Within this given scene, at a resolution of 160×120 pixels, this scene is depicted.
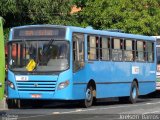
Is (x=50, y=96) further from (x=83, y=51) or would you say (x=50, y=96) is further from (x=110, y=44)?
(x=110, y=44)

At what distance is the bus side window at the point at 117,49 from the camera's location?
24.5m

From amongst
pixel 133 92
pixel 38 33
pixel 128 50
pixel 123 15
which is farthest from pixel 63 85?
pixel 123 15

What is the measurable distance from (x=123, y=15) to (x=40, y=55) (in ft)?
62.4

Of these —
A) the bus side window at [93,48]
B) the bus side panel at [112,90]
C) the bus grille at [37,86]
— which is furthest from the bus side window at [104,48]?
the bus grille at [37,86]

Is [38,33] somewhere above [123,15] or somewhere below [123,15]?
below

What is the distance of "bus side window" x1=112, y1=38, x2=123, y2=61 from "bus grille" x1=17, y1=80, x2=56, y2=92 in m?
4.36

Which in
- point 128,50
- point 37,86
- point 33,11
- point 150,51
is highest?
point 33,11

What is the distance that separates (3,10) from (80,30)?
Result: 9660mm

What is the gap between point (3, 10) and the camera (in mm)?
30531

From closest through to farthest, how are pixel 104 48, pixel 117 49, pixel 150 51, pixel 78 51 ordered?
pixel 78 51 < pixel 104 48 < pixel 117 49 < pixel 150 51

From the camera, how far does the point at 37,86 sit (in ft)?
69.2

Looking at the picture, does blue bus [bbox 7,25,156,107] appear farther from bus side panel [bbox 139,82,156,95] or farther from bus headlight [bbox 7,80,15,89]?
bus side panel [bbox 139,82,156,95]

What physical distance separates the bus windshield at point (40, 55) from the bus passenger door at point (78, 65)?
1.51 feet

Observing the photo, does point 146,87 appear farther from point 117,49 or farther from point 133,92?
point 117,49
